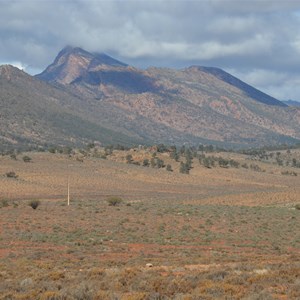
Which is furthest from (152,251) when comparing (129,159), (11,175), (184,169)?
(129,159)

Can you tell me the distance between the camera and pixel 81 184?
307ft

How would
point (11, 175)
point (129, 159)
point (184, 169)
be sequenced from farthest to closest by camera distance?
point (129, 159) → point (184, 169) → point (11, 175)

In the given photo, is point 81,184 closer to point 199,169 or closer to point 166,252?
point 199,169

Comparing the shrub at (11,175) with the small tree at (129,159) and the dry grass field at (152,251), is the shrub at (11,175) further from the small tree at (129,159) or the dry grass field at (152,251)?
the small tree at (129,159)

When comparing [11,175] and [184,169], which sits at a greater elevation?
A: [184,169]

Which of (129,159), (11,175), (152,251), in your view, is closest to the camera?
(152,251)

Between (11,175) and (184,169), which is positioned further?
(184,169)

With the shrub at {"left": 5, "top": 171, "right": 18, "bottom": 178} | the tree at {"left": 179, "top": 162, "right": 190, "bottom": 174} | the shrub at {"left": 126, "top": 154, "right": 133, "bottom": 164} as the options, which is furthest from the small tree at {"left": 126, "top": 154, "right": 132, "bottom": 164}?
the shrub at {"left": 5, "top": 171, "right": 18, "bottom": 178}

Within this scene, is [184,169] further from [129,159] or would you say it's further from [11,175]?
[11,175]

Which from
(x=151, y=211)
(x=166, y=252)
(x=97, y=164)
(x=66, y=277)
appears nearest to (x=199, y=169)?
(x=97, y=164)

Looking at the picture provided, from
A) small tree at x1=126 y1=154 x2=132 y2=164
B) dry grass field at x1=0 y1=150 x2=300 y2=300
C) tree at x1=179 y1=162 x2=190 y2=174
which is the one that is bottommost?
dry grass field at x1=0 y1=150 x2=300 y2=300

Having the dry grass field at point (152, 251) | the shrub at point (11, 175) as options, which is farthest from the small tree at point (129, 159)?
the dry grass field at point (152, 251)

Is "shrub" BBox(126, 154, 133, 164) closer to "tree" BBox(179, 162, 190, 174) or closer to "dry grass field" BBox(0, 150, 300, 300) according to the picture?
"tree" BBox(179, 162, 190, 174)

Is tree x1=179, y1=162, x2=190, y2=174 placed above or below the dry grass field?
above
